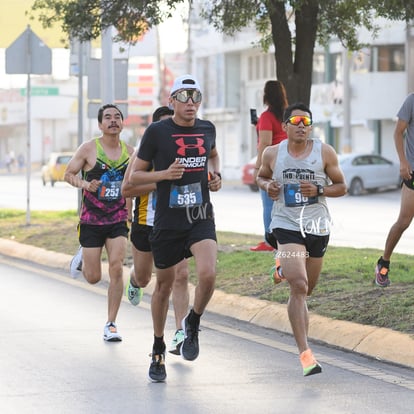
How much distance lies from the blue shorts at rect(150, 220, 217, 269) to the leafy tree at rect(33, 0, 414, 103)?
678 cm

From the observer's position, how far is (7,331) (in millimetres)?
11156

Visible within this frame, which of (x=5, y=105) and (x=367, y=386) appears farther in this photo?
(x=5, y=105)

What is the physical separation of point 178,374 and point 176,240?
2.93 feet

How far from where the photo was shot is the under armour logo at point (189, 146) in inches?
347

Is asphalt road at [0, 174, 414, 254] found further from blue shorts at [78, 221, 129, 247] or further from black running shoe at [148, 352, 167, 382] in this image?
black running shoe at [148, 352, 167, 382]

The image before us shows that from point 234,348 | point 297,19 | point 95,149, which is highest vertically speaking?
point 297,19

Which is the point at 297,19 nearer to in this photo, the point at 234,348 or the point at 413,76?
the point at 234,348

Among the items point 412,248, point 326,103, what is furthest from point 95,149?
point 326,103

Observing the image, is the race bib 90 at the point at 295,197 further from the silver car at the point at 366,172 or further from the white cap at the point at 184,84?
the silver car at the point at 366,172

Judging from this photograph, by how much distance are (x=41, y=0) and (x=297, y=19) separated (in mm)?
3704

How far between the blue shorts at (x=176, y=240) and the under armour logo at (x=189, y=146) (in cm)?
46

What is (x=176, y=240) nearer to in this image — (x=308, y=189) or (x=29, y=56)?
(x=308, y=189)

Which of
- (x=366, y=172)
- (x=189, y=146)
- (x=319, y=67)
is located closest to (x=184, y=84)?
(x=189, y=146)

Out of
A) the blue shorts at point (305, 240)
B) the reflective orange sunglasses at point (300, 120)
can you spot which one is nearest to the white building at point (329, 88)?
the reflective orange sunglasses at point (300, 120)
